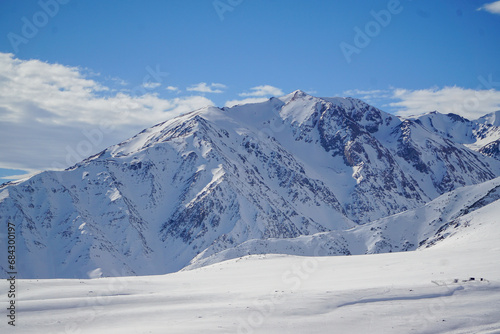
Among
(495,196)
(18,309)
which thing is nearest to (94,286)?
(18,309)

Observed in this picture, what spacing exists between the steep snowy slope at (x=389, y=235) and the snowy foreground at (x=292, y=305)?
70353mm

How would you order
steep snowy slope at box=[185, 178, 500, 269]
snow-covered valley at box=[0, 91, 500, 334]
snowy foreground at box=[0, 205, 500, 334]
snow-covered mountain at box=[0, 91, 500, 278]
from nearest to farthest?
snowy foreground at box=[0, 205, 500, 334] < snow-covered valley at box=[0, 91, 500, 334] < steep snowy slope at box=[185, 178, 500, 269] < snow-covered mountain at box=[0, 91, 500, 278]

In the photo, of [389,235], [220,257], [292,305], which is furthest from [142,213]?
[292,305]

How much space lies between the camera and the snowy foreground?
19.9m

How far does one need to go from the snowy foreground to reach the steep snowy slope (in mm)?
70353

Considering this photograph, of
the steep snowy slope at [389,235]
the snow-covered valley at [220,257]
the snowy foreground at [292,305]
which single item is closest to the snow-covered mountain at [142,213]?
the snow-covered valley at [220,257]

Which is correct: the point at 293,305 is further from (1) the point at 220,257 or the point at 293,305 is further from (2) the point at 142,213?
(2) the point at 142,213

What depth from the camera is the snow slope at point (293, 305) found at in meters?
19.9

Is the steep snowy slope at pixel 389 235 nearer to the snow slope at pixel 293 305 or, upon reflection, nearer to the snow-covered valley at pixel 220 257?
the snow-covered valley at pixel 220 257

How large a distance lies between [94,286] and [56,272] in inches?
4752

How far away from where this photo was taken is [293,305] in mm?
22266

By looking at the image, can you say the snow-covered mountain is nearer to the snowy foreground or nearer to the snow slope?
the snowy foreground

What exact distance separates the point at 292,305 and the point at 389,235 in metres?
98.9

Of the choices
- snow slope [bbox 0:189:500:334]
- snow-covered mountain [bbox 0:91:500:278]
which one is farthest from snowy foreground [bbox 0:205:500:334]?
snow-covered mountain [bbox 0:91:500:278]
